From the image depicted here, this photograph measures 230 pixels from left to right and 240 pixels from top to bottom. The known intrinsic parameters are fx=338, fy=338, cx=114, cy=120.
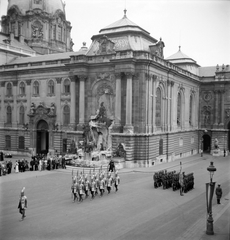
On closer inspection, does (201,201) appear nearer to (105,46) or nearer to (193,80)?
(105,46)

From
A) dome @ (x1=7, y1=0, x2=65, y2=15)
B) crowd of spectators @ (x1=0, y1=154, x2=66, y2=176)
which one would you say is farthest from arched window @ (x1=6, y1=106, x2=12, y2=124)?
dome @ (x1=7, y1=0, x2=65, y2=15)

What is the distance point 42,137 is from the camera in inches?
2014

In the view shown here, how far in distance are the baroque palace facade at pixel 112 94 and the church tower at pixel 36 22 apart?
18cm

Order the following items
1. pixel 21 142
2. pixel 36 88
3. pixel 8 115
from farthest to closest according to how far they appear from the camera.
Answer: pixel 8 115
pixel 21 142
pixel 36 88

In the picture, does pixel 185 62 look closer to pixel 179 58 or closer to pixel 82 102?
pixel 179 58

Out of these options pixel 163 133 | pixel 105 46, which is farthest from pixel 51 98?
pixel 163 133

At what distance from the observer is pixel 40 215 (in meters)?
19.8

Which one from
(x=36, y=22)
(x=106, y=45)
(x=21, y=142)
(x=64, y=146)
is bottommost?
(x=64, y=146)

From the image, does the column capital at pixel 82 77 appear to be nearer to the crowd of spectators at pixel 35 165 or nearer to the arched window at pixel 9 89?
the crowd of spectators at pixel 35 165

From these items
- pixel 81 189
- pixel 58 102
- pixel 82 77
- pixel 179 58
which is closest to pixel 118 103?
pixel 82 77

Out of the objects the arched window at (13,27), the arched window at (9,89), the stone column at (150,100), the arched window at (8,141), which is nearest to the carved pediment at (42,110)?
the arched window at (9,89)

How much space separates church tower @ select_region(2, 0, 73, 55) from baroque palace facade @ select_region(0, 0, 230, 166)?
18 centimetres

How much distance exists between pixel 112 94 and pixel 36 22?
29859mm

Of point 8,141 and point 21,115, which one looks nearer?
point 21,115
